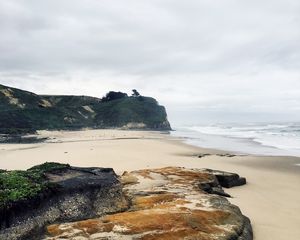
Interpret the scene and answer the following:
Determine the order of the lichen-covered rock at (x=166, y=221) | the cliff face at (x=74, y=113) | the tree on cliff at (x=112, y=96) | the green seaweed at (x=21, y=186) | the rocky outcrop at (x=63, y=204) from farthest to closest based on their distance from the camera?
the tree on cliff at (x=112, y=96) < the cliff face at (x=74, y=113) < the green seaweed at (x=21, y=186) < the rocky outcrop at (x=63, y=204) < the lichen-covered rock at (x=166, y=221)

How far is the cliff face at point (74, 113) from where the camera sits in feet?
195

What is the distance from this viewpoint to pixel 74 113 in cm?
7925

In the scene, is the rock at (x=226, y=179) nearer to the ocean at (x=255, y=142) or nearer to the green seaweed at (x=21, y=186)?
the green seaweed at (x=21, y=186)

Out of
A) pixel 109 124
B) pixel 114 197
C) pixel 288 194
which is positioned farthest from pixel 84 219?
pixel 109 124

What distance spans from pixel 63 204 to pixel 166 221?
82.1 inches

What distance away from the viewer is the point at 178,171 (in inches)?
417

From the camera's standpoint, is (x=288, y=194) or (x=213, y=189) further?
(x=288, y=194)

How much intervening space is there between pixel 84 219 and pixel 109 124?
75902 millimetres

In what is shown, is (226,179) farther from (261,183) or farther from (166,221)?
(166,221)

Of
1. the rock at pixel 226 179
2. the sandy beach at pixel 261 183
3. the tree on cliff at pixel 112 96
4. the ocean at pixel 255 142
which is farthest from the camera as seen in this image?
the tree on cliff at pixel 112 96

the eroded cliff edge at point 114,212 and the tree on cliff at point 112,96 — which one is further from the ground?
the tree on cliff at point 112,96

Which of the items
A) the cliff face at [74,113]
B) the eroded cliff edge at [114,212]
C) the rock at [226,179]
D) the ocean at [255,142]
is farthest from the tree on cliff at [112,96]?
the eroded cliff edge at [114,212]

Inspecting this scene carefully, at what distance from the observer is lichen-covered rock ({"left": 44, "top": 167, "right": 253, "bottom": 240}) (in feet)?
18.6

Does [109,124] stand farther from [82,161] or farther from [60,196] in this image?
[60,196]
